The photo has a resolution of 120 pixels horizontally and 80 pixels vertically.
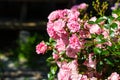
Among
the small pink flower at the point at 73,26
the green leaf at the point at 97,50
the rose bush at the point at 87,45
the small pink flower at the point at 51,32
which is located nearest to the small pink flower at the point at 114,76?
the rose bush at the point at 87,45

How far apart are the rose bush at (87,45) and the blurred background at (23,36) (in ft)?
4.84

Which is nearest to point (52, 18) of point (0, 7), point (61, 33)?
point (61, 33)

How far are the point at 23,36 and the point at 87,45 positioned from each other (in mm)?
5089

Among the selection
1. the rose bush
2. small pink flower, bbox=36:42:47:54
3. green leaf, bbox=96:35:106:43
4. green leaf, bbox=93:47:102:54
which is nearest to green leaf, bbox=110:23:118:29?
the rose bush

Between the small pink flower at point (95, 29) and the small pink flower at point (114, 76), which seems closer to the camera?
the small pink flower at point (114, 76)

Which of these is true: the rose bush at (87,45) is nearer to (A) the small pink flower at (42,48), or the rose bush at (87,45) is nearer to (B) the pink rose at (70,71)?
(B) the pink rose at (70,71)

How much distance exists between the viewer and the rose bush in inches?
136

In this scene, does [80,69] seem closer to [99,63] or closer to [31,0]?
[99,63]

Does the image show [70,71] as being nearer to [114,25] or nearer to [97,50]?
[97,50]

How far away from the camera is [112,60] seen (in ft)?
11.5

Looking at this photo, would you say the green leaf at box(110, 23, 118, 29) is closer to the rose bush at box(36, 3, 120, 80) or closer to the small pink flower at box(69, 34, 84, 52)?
the rose bush at box(36, 3, 120, 80)

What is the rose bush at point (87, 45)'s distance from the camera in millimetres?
3447

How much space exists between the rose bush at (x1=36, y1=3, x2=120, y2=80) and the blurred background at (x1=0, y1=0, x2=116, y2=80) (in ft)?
4.84

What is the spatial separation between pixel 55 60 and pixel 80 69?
1.03 feet
